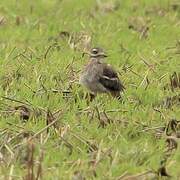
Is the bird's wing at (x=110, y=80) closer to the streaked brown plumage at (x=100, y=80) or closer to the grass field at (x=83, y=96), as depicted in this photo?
the streaked brown plumage at (x=100, y=80)

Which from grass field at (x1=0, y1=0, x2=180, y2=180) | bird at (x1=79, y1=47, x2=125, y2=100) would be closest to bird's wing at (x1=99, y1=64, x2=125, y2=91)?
bird at (x1=79, y1=47, x2=125, y2=100)

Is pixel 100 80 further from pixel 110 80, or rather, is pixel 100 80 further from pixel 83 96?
pixel 83 96

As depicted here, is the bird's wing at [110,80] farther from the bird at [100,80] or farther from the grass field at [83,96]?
the grass field at [83,96]

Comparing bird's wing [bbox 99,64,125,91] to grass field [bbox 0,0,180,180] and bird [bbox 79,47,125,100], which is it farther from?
grass field [bbox 0,0,180,180]

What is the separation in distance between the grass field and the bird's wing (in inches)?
4.1

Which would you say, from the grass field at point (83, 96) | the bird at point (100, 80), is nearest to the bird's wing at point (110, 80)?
the bird at point (100, 80)

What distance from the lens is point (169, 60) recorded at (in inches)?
380

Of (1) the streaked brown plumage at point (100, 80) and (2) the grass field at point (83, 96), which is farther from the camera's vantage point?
(1) the streaked brown plumage at point (100, 80)

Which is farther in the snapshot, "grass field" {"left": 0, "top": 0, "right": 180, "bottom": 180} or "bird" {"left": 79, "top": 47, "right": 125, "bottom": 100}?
"bird" {"left": 79, "top": 47, "right": 125, "bottom": 100}

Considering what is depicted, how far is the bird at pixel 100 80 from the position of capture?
7.83 meters

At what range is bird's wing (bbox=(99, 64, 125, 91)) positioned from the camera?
7820 millimetres

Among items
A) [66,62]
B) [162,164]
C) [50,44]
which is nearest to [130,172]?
[162,164]

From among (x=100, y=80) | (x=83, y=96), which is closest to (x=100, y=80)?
(x=100, y=80)

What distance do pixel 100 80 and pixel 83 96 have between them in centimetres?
20
